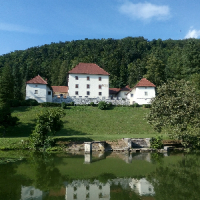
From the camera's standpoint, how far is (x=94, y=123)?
36.4 metres

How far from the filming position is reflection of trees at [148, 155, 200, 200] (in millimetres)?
10539

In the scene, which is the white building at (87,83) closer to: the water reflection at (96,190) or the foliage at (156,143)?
the foliage at (156,143)

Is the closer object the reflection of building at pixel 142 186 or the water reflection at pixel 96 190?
the water reflection at pixel 96 190

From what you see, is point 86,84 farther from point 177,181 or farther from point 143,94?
point 177,181

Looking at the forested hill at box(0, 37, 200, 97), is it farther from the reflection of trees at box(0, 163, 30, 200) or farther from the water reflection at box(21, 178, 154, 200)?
the reflection of trees at box(0, 163, 30, 200)

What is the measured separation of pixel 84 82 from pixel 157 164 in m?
40.5

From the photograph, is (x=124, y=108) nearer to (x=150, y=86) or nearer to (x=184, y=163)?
(x=150, y=86)

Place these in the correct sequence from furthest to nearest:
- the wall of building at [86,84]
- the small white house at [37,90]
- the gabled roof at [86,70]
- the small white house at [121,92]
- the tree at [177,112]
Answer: the small white house at [121,92], the gabled roof at [86,70], the wall of building at [86,84], the small white house at [37,90], the tree at [177,112]

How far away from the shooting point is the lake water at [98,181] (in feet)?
34.1

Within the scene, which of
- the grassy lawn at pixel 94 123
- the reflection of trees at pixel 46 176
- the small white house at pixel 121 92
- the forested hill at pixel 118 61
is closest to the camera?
the reflection of trees at pixel 46 176

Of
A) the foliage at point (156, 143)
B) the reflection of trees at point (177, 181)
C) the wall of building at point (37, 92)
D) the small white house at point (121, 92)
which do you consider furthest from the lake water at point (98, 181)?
the small white house at point (121, 92)

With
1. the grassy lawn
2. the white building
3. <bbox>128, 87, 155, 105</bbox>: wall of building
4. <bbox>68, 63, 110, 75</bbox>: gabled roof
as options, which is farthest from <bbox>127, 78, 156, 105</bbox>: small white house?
<bbox>68, 63, 110, 75</bbox>: gabled roof

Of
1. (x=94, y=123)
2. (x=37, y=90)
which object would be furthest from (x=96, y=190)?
(x=37, y=90)

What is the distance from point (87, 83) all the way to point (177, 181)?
44730 millimetres
